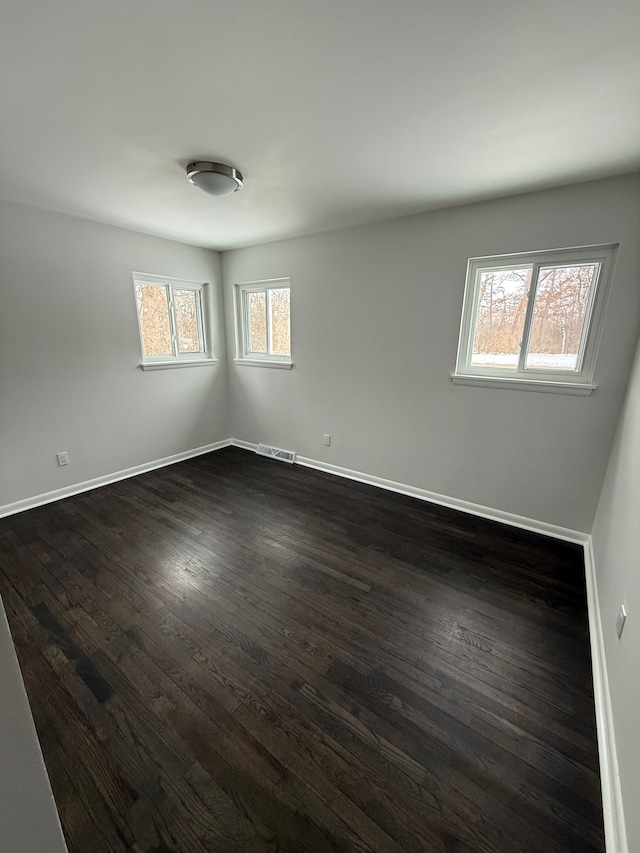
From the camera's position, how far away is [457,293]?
278 centimetres

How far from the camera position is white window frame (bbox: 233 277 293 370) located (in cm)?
397

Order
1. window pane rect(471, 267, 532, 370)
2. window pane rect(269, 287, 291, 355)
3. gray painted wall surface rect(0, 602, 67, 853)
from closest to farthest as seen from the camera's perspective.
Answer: gray painted wall surface rect(0, 602, 67, 853)
window pane rect(471, 267, 532, 370)
window pane rect(269, 287, 291, 355)

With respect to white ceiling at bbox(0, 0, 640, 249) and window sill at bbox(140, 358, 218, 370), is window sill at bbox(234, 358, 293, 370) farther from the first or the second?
white ceiling at bbox(0, 0, 640, 249)

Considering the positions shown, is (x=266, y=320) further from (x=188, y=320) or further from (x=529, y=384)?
(x=529, y=384)

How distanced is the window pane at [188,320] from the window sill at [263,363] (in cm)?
53

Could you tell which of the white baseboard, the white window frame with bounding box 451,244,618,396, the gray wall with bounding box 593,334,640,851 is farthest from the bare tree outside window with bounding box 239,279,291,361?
the white baseboard

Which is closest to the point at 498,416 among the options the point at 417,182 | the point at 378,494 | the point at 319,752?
the point at 378,494

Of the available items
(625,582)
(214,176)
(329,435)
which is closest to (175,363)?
(329,435)

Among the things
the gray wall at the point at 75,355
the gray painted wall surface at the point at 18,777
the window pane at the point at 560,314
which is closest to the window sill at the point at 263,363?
the gray wall at the point at 75,355

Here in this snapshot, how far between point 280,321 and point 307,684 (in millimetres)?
3467

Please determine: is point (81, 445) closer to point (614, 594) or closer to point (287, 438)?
point (287, 438)

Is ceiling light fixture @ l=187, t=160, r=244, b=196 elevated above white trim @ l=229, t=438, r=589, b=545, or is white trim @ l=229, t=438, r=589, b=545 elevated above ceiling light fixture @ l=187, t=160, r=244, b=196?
ceiling light fixture @ l=187, t=160, r=244, b=196

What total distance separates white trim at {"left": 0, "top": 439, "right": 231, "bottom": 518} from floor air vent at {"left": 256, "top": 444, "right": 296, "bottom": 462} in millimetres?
625

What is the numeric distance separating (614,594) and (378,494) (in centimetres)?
194
